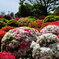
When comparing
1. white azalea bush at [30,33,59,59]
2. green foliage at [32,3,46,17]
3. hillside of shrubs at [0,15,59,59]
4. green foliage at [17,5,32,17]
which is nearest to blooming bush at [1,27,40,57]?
hillside of shrubs at [0,15,59,59]

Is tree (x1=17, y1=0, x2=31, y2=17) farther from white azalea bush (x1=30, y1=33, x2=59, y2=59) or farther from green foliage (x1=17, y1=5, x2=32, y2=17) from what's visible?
white azalea bush (x1=30, y1=33, x2=59, y2=59)

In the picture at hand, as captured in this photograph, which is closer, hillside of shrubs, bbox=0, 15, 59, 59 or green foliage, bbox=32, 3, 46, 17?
hillside of shrubs, bbox=0, 15, 59, 59

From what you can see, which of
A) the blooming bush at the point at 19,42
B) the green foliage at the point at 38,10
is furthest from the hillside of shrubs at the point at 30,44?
the green foliage at the point at 38,10

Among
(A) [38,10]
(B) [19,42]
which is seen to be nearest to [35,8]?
(A) [38,10]

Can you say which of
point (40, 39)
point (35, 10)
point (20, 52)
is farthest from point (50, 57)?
point (35, 10)

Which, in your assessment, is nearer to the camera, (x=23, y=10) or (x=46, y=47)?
(x=46, y=47)

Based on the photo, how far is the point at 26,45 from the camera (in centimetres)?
825

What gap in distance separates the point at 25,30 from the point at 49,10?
2893 cm

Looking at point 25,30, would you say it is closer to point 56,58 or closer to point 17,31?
point 17,31

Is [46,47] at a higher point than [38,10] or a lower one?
higher

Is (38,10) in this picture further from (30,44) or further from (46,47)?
(46,47)

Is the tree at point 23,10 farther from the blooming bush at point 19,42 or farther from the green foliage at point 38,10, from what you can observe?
the blooming bush at point 19,42

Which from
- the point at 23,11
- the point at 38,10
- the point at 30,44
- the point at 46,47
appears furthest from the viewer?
the point at 38,10

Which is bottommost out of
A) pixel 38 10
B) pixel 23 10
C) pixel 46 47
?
pixel 38 10
